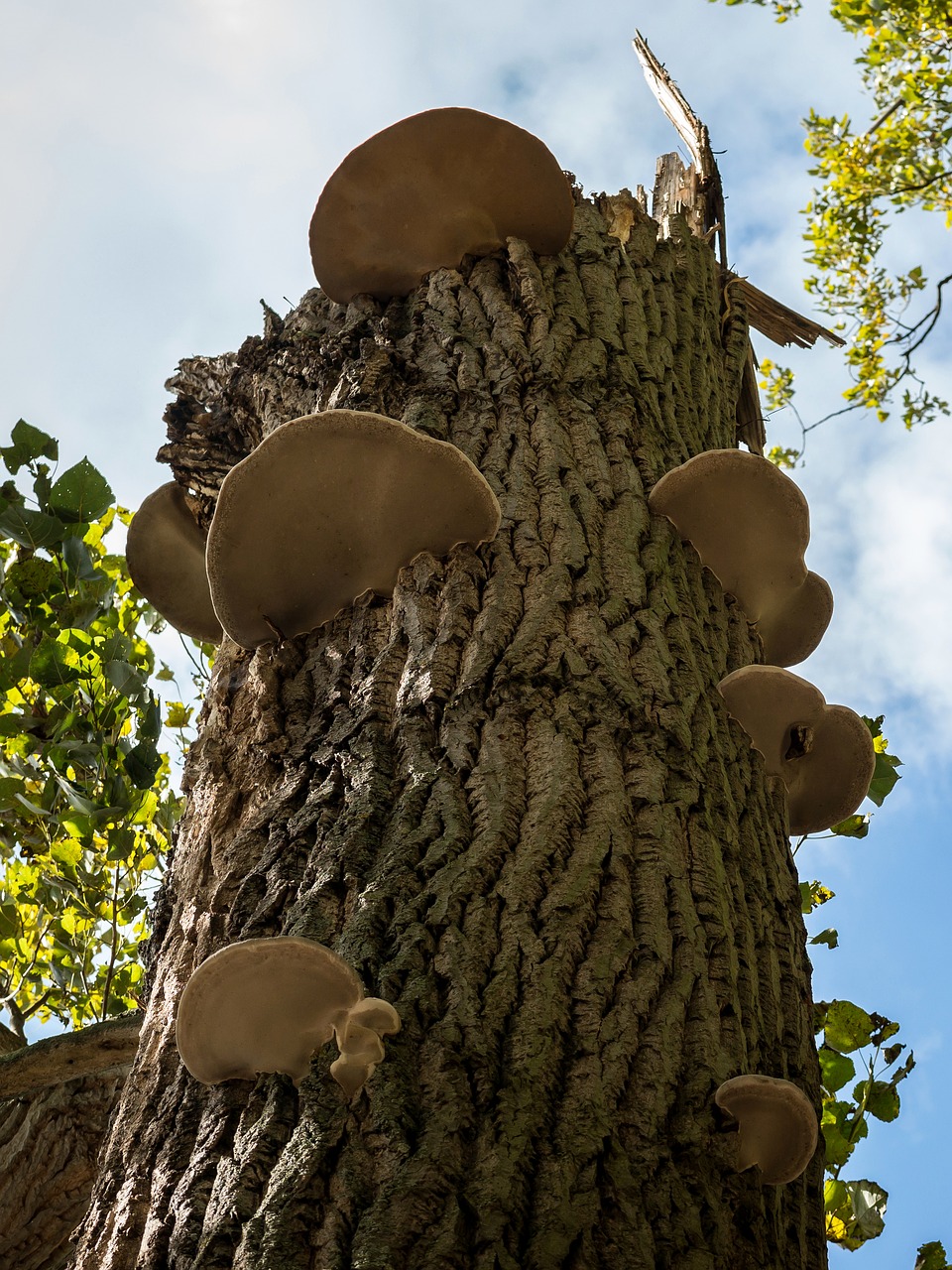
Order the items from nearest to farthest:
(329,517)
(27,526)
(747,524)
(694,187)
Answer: (329,517)
(747,524)
(27,526)
(694,187)

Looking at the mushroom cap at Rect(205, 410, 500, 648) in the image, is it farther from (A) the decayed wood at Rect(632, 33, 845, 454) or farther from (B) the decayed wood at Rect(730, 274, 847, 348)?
(B) the decayed wood at Rect(730, 274, 847, 348)

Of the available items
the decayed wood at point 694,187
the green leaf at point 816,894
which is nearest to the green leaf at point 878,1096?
the green leaf at point 816,894

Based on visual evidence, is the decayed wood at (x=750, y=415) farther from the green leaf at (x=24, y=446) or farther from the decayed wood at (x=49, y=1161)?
the decayed wood at (x=49, y=1161)

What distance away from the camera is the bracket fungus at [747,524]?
2.95 meters

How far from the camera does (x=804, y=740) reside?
2869mm

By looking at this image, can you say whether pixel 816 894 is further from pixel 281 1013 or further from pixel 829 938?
pixel 281 1013

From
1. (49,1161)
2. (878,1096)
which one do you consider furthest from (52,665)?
(878,1096)

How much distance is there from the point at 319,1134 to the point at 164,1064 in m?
0.61

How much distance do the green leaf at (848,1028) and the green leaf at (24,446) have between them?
337cm

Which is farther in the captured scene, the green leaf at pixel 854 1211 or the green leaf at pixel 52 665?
the green leaf at pixel 52 665

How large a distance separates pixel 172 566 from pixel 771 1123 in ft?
8.09

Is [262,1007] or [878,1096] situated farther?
[878,1096]

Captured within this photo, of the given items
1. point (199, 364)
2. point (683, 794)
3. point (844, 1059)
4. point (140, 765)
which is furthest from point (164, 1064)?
point (199, 364)

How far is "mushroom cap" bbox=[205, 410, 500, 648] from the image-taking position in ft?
8.71
